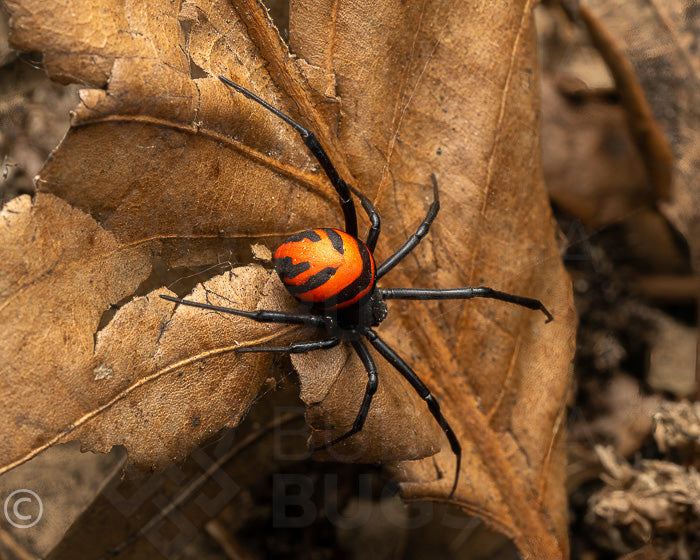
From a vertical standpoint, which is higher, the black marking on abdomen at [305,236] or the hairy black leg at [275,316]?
the black marking on abdomen at [305,236]

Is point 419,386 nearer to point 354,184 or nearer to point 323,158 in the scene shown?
point 354,184

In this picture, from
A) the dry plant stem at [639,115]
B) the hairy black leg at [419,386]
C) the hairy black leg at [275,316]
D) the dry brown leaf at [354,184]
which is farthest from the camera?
the dry plant stem at [639,115]

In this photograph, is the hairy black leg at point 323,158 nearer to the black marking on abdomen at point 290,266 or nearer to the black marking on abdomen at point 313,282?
the black marking on abdomen at point 313,282

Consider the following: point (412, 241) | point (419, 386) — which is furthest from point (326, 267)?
point (419, 386)

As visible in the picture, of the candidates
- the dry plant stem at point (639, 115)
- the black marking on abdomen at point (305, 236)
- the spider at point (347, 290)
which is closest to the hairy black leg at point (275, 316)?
the spider at point (347, 290)

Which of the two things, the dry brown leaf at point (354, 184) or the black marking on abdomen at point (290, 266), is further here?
the black marking on abdomen at point (290, 266)

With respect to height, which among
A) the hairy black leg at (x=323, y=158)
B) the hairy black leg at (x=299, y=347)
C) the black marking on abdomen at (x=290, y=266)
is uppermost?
the hairy black leg at (x=323, y=158)
